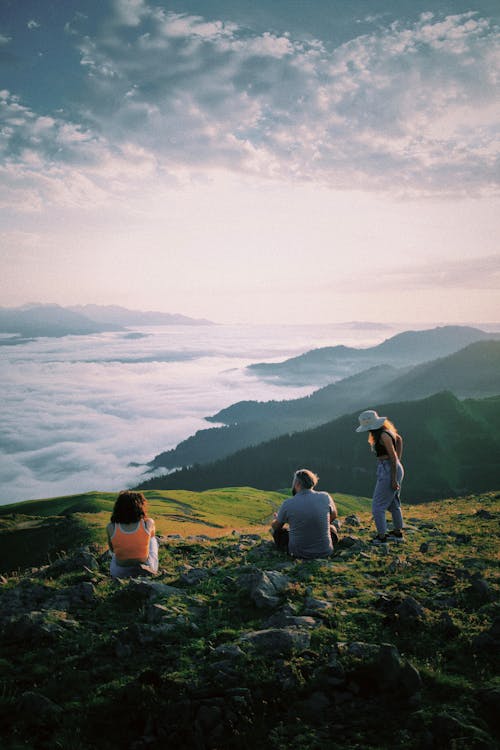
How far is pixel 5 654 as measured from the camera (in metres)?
7.12

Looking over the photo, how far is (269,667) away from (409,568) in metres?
6.21

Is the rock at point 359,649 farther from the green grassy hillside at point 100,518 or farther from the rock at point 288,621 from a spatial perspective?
the green grassy hillside at point 100,518

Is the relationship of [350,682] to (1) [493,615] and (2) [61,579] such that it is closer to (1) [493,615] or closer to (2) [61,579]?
(1) [493,615]

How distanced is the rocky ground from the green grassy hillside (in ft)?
26.5

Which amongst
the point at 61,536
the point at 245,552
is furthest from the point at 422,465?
the point at 245,552

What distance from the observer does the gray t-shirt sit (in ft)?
36.5

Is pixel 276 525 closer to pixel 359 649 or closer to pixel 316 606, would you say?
pixel 316 606

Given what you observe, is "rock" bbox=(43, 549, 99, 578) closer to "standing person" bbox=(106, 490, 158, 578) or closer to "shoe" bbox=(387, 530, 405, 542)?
"standing person" bbox=(106, 490, 158, 578)

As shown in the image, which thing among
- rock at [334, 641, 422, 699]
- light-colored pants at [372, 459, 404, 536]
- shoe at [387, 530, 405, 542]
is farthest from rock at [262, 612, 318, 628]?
shoe at [387, 530, 405, 542]

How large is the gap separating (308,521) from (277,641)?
15.8 ft

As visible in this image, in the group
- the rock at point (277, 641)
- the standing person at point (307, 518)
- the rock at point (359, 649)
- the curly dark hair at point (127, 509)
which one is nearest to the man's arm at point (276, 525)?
the standing person at point (307, 518)

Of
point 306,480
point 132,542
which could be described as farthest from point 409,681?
point 132,542

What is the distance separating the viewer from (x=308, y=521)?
11.4 metres

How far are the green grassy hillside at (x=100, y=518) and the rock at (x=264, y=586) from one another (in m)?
9.09
